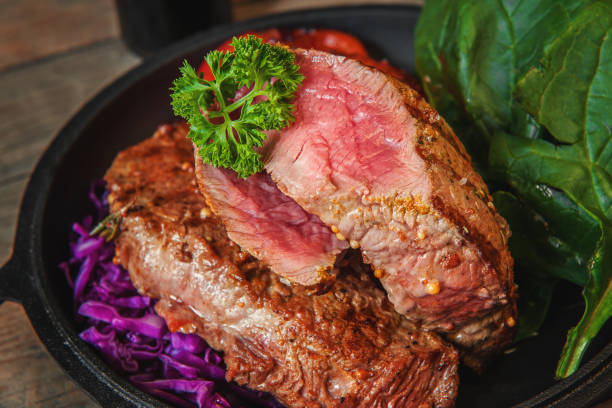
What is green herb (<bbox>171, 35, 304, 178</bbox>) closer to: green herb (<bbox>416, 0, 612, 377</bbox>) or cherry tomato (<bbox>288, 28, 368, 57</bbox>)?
green herb (<bbox>416, 0, 612, 377</bbox>)

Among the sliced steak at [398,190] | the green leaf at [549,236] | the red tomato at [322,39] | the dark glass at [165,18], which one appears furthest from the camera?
the dark glass at [165,18]

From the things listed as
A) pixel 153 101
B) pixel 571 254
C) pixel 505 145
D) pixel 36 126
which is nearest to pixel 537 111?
pixel 505 145

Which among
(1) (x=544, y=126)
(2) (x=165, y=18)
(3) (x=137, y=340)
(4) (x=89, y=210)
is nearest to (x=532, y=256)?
(1) (x=544, y=126)

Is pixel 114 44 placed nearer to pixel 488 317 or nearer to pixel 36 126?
pixel 36 126

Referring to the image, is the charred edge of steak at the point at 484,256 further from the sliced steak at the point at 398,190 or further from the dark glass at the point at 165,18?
the dark glass at the point at 165,18

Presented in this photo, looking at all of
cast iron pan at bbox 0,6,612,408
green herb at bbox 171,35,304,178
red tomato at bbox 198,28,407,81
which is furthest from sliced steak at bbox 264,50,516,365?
red tomato at bbox 198,28,407,81

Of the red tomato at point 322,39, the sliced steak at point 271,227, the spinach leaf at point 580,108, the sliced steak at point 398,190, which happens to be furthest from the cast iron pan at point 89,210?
the sliced steak at point 271,227

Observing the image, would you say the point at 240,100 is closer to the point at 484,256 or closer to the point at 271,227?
the point at 271,227
